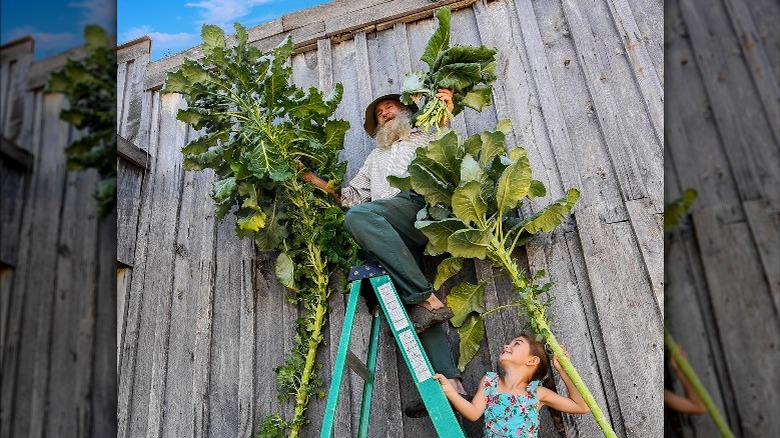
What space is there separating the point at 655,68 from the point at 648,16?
34 cm

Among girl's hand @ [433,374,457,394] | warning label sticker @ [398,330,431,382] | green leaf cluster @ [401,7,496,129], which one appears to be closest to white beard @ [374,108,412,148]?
green leaf cluster @ [401,7,496,129]

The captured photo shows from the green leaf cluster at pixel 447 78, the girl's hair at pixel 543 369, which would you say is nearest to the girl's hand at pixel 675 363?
the girl's hair at pixel 543 369

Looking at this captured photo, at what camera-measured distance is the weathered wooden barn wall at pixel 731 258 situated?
0.29m

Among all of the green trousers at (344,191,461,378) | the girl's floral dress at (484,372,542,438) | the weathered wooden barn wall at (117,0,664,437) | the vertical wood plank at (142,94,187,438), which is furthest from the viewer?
the vertical wood plank at (142,94,187,438)

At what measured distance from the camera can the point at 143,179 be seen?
13.4 ft

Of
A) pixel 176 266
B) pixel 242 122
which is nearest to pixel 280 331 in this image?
pixel 176 266

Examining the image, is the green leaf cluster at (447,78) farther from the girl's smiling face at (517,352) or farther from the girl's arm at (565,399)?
the girl's arm at (565,399)

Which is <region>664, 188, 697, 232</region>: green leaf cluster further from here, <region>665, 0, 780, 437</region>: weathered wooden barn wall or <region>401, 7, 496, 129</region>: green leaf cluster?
<region>401, 7, 496, 129</region>: green leaf cluster

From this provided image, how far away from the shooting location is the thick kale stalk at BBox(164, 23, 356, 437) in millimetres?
3086

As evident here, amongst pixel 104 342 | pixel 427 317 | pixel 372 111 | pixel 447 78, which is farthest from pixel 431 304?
pixel 104 342

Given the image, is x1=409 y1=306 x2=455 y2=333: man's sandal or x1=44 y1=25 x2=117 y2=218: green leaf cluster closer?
x1=44 y1=25 x2=117 y2=218: green leaf cluster

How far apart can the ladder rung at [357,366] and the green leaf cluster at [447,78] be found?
103 centimetres

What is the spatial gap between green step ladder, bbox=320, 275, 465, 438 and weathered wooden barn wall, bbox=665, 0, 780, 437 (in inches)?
83.9

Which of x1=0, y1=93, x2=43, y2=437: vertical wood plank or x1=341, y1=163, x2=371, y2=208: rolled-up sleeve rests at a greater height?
x1=341, y1=163, x2=371, y2=208: rolled-up sleeve
